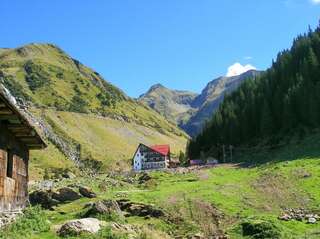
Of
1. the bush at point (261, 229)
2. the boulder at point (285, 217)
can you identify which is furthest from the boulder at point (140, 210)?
the boulder at point (285, 217)

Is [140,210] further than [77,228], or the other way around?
[140,210]

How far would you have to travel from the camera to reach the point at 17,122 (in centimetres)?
2317

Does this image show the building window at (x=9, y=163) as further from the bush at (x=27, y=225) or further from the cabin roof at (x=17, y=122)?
the bush at (x=27, y=225)

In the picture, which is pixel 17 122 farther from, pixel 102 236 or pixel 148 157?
pixel 148 157

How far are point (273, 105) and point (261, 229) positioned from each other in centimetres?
8930

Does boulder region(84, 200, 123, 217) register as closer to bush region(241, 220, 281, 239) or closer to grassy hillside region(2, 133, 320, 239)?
grassy hillside region(2, 133, 320, 239)

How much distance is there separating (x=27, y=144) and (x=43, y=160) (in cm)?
16895

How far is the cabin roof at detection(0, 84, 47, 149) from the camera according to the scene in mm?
19781

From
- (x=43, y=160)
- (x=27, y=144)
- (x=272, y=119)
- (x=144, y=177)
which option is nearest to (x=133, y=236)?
(x=27, y=144)

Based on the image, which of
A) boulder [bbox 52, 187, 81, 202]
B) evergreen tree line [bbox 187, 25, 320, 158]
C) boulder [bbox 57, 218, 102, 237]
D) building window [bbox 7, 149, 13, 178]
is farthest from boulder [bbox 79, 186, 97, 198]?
evergreen tree line [bbox 187, 25, 320, 158]

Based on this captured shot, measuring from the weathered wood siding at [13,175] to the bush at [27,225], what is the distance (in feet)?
2.00

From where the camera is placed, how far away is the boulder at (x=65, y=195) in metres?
59.1

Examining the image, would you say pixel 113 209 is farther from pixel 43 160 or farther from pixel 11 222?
pixel 43 160

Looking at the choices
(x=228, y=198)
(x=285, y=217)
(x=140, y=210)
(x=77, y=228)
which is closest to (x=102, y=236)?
(x=77, y=228)
